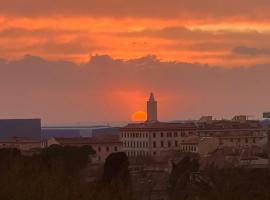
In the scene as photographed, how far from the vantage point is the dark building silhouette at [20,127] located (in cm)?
12975

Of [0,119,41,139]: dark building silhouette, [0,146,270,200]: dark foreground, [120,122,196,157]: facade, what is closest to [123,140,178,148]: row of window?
[120,122,196,157]: facade

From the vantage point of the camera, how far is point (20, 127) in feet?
445

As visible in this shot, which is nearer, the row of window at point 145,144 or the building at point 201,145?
the building at point 201,145

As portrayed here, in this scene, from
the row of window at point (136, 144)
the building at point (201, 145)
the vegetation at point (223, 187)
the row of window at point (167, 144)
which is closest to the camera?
the vegetation at point (223, 187)

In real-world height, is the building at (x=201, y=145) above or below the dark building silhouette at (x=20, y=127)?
below

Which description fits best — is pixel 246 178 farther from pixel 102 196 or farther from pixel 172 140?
pixel 172 140

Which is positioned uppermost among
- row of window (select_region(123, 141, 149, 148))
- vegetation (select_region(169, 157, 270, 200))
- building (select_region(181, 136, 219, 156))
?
vegetation (select_region(169, 157, 270, 200))

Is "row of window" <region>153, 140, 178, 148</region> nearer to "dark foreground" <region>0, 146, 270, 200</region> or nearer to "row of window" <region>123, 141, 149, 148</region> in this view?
"row of window" <region>123, 141, 149, 148</region>

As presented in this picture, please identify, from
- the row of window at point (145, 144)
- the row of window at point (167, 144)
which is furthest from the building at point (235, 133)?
the row of window at point (145, 144)

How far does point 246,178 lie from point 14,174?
5.06 m

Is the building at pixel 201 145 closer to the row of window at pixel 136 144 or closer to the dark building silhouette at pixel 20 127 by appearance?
the row of window at pixel 136 144

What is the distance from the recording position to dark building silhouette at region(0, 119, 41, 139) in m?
130

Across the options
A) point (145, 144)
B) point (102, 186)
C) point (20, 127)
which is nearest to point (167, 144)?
point (145, 144)

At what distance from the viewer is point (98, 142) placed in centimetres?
8169
